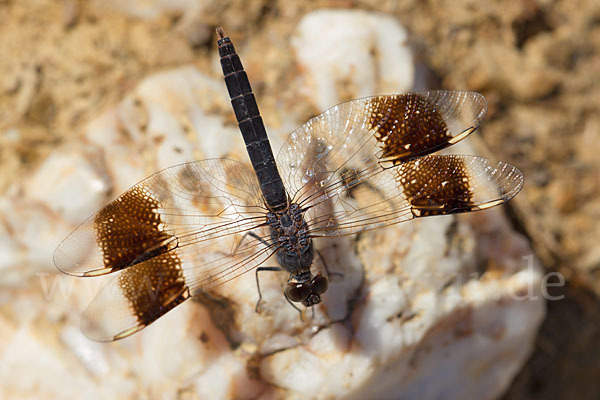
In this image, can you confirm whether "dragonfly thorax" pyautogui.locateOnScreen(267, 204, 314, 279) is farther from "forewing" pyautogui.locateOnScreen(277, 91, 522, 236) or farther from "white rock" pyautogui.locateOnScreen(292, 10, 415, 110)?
"white rock" pyautogui.locateOnScreen(292, 10, 415, 110)

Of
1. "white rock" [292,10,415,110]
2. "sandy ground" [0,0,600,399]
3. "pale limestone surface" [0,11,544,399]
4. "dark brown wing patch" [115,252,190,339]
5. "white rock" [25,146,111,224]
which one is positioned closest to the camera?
"dark brown wing patch" [115,252,190,339]

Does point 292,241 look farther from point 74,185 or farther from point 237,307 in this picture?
point 74,185

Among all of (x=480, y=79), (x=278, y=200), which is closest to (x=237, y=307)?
(x=278, y=200)

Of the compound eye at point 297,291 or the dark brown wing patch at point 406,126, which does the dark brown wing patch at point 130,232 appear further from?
the dark brown wing patch at point 406,126

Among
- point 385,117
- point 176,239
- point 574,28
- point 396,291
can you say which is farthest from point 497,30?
point 176,239

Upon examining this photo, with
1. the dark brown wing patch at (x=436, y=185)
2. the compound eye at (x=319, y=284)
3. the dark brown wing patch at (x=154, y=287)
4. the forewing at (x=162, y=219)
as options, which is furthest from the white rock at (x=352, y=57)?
the dark brown wing patch at (x=154, y=287)

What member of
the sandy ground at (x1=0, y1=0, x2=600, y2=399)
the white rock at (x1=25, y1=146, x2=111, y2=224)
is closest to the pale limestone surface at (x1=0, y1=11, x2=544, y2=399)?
the white rock at (x1=25, y1=146, x2=111, y2=224)

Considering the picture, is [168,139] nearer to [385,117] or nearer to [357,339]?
[385,117]

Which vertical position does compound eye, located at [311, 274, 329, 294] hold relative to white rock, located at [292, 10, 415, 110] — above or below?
below
